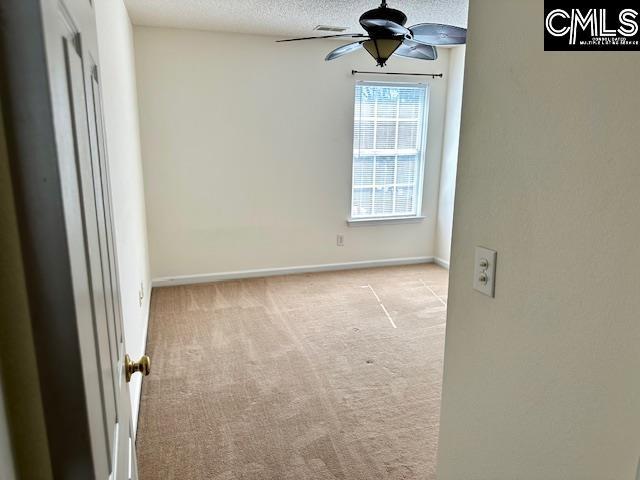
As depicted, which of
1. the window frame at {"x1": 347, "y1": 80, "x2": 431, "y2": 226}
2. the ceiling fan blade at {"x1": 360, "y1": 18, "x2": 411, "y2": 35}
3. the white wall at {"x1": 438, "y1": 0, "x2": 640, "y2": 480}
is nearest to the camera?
the white wall at {"x1": 438, "y1": 0, "x2": 640, "y2": 480}

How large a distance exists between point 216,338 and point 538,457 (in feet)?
8.66

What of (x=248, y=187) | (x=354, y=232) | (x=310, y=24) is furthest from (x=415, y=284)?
(x=310, y=24)

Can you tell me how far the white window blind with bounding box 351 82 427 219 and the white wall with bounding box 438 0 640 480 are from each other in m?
3.72

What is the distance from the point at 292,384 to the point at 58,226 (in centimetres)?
243

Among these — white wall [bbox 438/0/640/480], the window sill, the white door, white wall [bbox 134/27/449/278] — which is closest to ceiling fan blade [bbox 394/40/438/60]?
white wall [bbox 134/27/449/278]

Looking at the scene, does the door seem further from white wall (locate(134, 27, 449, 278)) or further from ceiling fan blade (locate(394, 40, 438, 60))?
white wall (locate(134, 27, 449, 278))

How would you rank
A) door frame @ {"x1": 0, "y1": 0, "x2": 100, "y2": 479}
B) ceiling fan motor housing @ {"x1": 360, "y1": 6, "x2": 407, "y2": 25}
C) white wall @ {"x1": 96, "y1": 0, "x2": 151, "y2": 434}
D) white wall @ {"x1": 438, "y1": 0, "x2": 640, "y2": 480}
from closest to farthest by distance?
1. door frame @ {"x1": 0, "y1": 0, "x2": 100, "y2": 479}
2. white wall @ {"x1": 438, "y1": 0, "x2": 640, "y2": 480}
3. white wall @ {"x1": 96, "y1": 0, "x2": 151, "y2": 434}
4. ceiling fan motor housing @ {"x1": 360, "y1": 6, "x2": 407, "y2": 25}

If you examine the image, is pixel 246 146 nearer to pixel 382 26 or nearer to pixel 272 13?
pixel 272 13

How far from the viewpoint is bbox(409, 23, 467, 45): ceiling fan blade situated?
8.03ft

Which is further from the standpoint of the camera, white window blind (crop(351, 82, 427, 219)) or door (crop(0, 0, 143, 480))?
white window blind (crop(351, 82, 427, 219))

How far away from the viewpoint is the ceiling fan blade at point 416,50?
291 cm

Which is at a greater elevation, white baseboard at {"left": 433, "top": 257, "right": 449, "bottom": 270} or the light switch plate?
the light switch plate

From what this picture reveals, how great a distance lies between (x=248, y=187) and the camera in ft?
15.1

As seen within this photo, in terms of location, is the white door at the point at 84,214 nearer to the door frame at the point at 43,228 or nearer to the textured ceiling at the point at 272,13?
the door frame at the point at 43,228
